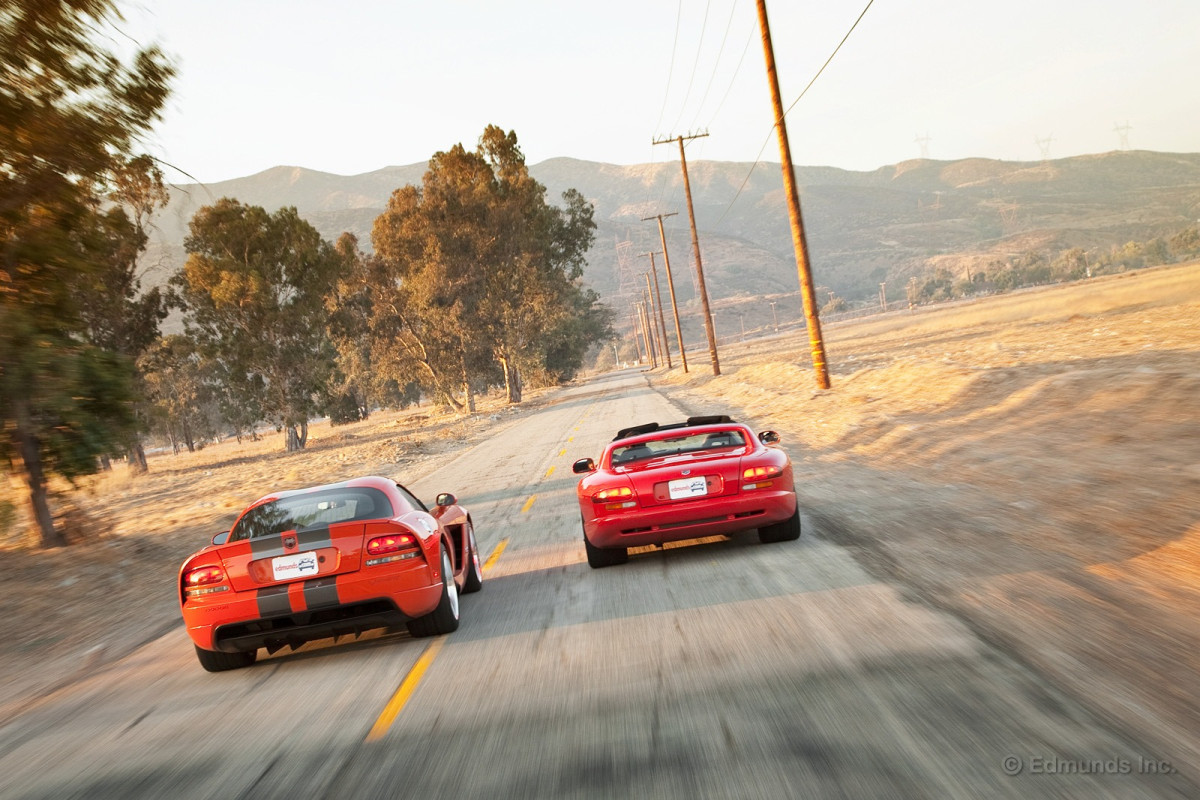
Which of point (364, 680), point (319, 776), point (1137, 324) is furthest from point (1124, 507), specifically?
point (1137, 324)

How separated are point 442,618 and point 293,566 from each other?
3.78 ft

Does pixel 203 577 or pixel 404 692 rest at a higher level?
pixel 203 577

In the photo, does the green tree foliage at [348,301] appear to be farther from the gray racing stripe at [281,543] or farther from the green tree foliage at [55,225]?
the gray racing stripe at [281,543]

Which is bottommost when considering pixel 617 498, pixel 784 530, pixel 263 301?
pixel 784 530

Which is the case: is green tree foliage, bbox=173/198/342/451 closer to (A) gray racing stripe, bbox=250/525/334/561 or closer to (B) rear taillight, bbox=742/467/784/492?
(B) rear taillight, bbox=742/467/784/492

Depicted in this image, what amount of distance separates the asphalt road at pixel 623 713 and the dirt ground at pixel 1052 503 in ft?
1.08

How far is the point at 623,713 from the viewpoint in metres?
4.93

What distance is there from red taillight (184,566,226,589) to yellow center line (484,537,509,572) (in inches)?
141

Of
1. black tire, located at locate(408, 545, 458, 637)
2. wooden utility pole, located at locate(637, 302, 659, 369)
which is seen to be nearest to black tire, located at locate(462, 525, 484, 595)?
black tire, located at locate(408, 545, 458, 637)

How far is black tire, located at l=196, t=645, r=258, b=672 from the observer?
23.2ft

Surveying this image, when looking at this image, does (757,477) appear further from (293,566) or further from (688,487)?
(293,566)

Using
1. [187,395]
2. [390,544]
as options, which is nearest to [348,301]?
[187,395]

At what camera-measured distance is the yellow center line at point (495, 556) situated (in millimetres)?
10205

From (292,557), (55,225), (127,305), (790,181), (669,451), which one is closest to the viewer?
(292,557)
